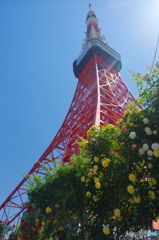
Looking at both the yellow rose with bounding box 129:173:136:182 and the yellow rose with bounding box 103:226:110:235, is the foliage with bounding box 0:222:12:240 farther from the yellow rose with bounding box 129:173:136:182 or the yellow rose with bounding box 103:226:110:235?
the yellow rose with bounding box 129:173:136:182

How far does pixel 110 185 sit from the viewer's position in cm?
372

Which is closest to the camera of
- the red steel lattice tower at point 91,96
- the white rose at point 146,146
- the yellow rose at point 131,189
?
the white rose at point 146,146

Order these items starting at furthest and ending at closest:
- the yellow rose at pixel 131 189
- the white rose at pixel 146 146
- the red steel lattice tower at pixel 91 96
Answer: the red steel lattice tower at pixel 91 96
the yellow rose at pixel 131 189
the white rose at pixel 146 146

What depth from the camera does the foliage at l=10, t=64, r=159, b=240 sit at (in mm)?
3238

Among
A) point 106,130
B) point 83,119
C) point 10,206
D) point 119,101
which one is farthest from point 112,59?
point 106,130

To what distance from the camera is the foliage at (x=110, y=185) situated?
324cm

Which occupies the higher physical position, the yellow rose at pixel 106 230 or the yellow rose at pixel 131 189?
the yellow rose at pixel 131 189

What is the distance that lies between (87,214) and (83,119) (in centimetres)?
1051

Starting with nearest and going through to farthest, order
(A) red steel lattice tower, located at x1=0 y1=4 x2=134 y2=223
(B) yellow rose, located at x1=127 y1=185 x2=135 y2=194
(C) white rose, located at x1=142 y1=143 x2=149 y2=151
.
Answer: (C) white rose, located at x1=142 y1=143 x2=149 y2=151
(B) yellow rose, located at x1=127 y1=185 x2=135 y2=194
(A) red steel lattice tower, located at x1=0 y1=4 x2=134 y2=223

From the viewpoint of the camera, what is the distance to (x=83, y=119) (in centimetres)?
1404

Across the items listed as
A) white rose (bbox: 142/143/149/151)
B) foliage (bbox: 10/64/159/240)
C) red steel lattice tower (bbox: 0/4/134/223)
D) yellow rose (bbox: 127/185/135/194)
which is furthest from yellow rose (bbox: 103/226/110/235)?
red steel lattice tower (bbox: 0/4/134/223)

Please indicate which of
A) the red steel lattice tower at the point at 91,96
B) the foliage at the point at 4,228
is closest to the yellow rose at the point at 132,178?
the red steel lattice tower at the point at 91,96

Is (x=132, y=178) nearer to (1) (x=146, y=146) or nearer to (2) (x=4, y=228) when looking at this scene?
(1) (x=146, y=146)

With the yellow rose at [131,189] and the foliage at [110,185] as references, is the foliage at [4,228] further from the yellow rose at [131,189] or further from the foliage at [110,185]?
the yellow rose at [131,189]
